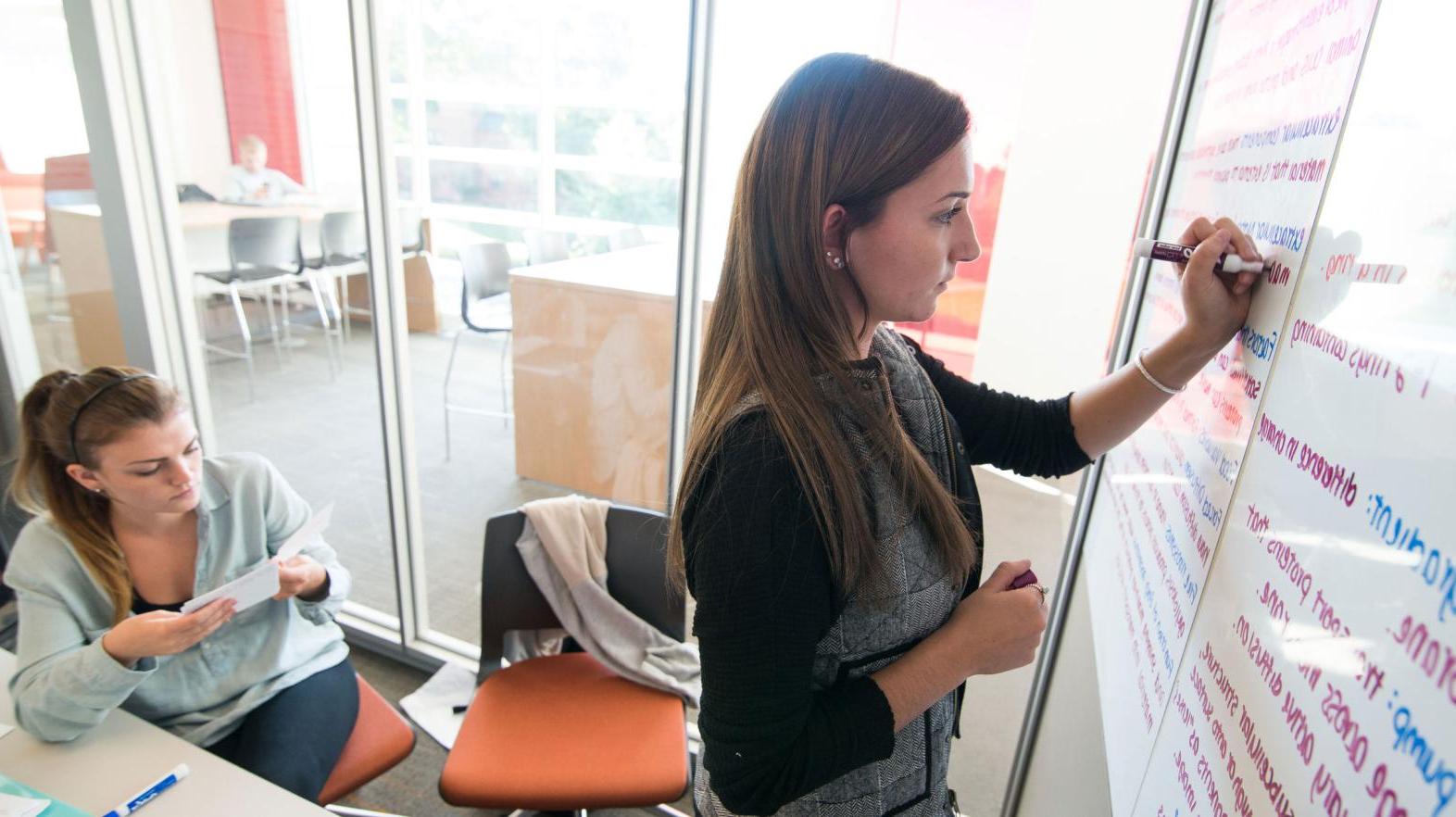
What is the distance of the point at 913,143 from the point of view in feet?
2.37

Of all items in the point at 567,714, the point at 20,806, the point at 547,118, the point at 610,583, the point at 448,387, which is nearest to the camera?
the point at 20,806

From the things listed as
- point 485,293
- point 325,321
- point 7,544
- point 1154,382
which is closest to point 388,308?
point 485,293

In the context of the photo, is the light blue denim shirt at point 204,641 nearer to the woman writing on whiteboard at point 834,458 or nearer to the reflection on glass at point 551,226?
the reflection on glass at point 551,226

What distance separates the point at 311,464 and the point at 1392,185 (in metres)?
3.40

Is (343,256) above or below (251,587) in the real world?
above

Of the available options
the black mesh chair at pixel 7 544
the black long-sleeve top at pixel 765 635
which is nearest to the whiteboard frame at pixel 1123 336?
the black long-sleeve top at pixel 765 635

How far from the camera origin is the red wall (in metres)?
2.38

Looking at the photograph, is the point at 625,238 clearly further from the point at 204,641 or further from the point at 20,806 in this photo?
the point at 20,806

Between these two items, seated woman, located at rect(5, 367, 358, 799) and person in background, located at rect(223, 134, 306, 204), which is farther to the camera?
person in background, located at rect(223, 134, 306, 204)

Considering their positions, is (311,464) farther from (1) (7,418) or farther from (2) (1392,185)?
(2) (1392,185)

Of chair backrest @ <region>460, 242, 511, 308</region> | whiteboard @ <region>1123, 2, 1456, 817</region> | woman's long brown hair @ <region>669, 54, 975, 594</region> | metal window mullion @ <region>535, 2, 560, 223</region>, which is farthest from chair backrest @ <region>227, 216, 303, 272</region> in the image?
whiteboard @ <region>1123, 2, 1456, 817</region>

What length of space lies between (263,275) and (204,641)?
2.09 metres

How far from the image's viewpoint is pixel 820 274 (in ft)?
2.49

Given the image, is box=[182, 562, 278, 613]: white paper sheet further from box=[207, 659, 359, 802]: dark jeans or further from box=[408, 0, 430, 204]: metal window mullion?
box=[408, 0, 430, 204]: metal window mullion
